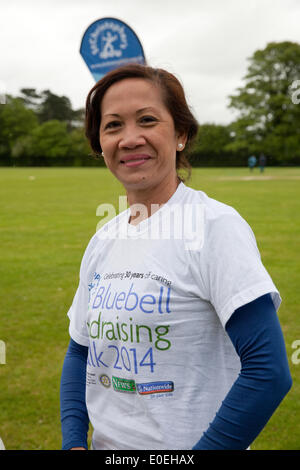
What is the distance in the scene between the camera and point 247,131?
215ft

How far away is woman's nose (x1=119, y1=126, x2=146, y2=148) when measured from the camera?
1651 mm

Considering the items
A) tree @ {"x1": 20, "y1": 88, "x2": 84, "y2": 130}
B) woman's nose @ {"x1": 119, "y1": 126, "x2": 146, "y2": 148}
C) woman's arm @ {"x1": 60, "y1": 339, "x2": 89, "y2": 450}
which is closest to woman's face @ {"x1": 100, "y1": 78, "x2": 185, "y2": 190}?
woman's nose @ {"x1": 119, "y1": 126, "x2": 146, "y2": 148}

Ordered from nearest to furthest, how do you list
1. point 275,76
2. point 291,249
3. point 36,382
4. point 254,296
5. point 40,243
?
point 254,296 → point 36,382 → point 291,249 → point 40,243 → point 275,76

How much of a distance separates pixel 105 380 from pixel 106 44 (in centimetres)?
532

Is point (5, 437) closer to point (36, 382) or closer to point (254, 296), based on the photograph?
point (36, 382)

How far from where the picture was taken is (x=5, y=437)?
3.79 metres

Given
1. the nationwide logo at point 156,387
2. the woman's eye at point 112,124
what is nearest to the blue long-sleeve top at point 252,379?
the nationwide logo at point 156,387

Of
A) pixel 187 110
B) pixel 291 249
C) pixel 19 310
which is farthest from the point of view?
pixel 291 249

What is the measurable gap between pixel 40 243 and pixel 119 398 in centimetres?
978

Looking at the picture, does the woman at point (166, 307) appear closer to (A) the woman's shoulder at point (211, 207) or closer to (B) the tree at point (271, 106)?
(A) the woman's shoulder at point (211, 207)

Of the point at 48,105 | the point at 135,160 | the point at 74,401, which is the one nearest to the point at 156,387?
the point at 74,401

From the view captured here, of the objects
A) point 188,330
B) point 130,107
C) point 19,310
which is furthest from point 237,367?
point 19,310

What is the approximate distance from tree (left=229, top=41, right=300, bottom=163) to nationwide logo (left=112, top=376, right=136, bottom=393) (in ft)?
211

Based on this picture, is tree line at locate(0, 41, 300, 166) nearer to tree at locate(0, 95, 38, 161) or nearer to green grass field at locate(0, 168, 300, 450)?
tree at locate(0, 95, 38, 161)
